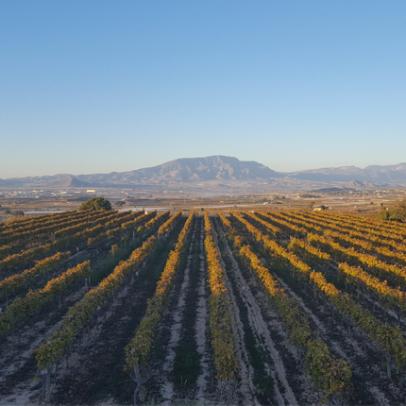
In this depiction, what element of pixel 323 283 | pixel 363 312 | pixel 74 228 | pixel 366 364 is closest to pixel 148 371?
pixel 366 364

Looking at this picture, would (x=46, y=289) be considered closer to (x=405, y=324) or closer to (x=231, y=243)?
(x=405, y=324)

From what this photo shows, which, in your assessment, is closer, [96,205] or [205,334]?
[205,334]

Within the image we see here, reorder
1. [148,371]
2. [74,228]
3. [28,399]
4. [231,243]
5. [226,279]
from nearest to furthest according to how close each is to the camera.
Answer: [28,399] < [148,371] < [226,279] < [231,243] < [74,228]

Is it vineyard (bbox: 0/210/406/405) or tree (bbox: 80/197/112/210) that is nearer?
vineyard (bbox: 0/210/406/405)

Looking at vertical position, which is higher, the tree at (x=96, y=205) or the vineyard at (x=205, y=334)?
the tree at (x=96, y=205)

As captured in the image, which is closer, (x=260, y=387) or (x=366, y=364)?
(x=260, y=387)

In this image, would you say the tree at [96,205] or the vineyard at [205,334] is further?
the tree at [96,205]

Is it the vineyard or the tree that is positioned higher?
the tree

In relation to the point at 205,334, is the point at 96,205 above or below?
above
